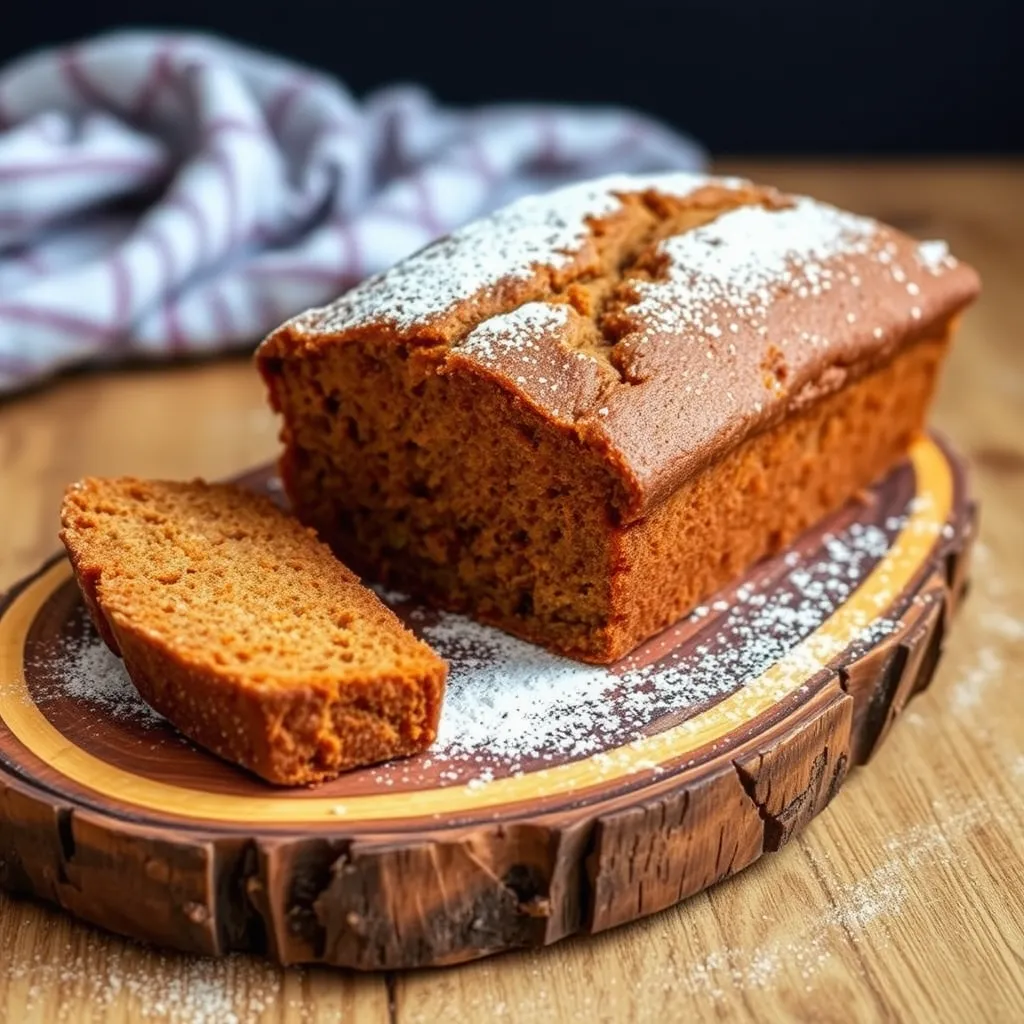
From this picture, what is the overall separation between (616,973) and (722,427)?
0.92 meters

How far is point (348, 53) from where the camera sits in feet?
17.8

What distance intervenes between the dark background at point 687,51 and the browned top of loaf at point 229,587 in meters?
3.12

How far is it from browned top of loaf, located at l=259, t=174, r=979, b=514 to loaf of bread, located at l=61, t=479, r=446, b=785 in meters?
0.40

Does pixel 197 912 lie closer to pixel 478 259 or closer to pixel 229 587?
pixel 229 587

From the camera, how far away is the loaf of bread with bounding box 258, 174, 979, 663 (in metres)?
2.43

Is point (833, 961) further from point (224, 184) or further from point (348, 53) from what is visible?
point (348, 53)

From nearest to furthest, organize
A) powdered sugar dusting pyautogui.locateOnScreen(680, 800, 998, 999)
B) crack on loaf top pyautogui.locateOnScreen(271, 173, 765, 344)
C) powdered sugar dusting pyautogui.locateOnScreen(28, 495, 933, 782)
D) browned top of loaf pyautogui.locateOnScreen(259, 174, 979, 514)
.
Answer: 1. powdered sugar dusting pyautogui.locateOnScreen(680, 800, 998, 999)
2. powdered sugar dusting pyautogui.locateOnScreen(28, 495, 933, 782)
3. browned top of loaf pyautogui.locateOnScreen(259, 174, 979, 514)
4. crack on loaf top pyautogui.locateOnScreen(271, 173, 765, 344)

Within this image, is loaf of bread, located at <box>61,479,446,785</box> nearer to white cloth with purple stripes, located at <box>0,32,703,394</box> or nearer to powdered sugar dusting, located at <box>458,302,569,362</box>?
powdered sugar dusting, located at <box>458,302,569,362</box>

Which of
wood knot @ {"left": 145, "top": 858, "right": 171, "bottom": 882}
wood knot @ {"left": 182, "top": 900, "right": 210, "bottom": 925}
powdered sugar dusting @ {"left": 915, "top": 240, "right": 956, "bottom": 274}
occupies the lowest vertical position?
wood knot @ {"left": 182, "top": 900, "right": 210, "bottom": 925}

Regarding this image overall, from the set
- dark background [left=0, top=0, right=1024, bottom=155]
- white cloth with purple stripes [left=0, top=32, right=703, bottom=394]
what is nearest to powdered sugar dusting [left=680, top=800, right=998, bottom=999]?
white cloth with purple stripes [left=0, top=32, right=703, bottom=394]

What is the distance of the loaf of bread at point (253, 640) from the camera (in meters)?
2.10

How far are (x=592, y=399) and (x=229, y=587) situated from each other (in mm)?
666

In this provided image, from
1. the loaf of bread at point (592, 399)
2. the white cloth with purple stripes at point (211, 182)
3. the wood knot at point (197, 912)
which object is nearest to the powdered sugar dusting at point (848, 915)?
the loaf of bread at point (592, 399)

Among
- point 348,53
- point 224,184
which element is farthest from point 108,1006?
point 348,53
